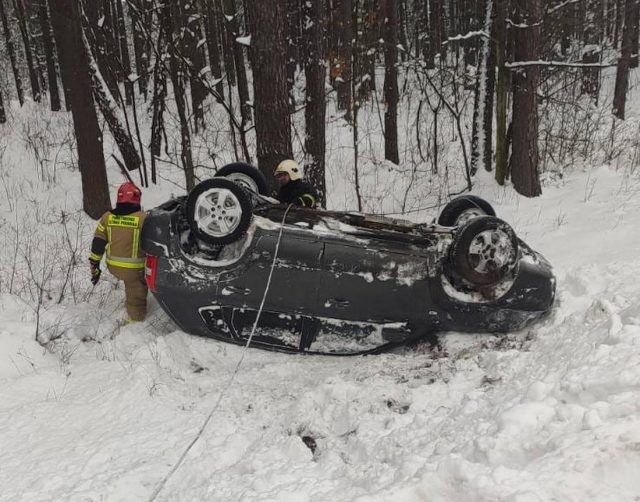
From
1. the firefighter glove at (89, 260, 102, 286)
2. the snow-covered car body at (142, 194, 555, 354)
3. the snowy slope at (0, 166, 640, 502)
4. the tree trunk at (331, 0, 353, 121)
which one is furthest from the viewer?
the tree trunk at (331, 0, 353, 121)

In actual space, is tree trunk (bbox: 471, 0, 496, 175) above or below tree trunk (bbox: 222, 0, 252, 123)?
below

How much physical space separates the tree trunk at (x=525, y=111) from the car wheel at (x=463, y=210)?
3.53 meters

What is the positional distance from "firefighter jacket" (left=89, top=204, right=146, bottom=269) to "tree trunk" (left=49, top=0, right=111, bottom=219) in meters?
3.54

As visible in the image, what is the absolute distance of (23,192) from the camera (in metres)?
8.82

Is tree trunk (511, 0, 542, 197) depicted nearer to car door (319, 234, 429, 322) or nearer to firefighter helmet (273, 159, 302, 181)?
firefighter helmet (273, 159, 302, 181)

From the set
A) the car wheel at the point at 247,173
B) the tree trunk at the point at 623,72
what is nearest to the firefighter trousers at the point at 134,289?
the car wheel at the point at 247,173

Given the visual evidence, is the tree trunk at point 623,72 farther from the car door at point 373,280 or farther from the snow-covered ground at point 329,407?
the car door at point 373,280

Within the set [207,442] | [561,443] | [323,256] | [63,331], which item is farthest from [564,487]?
[63,331]

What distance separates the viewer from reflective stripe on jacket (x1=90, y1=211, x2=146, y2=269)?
177 inches

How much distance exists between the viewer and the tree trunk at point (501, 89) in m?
7.86

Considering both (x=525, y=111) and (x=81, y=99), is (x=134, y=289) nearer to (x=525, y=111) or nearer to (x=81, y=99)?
(x=81, y=99)

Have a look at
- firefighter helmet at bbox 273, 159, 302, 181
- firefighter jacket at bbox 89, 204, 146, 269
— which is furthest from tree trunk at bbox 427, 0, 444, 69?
firefighter jacket at bbox 89, 204, 146, 269

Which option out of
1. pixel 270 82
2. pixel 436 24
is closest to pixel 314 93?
pixel 270 82

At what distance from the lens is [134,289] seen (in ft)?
15.1
